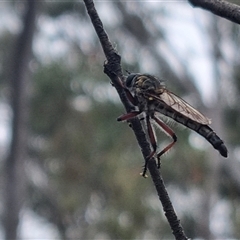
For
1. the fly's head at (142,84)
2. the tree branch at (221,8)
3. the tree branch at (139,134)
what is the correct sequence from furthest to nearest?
1. the fly's head at (142,84)
2. the tree branch at (221,8)
3. the tree branch at (139,134)

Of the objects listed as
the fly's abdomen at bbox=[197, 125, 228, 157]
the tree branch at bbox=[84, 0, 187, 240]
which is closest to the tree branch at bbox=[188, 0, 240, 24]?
the tree branch at bbox=[84, 0, 187, 240]

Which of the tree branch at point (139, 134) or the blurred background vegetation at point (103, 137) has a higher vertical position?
the blurred background vegetation at point (103, 137)

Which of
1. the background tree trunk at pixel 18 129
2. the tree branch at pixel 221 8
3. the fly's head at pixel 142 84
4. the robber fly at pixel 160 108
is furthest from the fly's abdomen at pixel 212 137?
the background tree trunk at pixel 18 129

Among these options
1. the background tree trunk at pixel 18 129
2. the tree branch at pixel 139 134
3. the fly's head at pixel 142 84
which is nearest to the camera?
the tree branch at pixel 139 134

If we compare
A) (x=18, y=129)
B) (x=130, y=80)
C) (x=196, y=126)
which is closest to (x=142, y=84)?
(x=130, y=80)

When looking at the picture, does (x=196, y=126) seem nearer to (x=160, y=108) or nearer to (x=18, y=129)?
(x=160, y=108)

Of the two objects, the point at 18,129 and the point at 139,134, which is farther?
the point at 18,129

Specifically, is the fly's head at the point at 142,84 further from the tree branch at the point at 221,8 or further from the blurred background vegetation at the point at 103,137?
the blurred background vegetation at the point at 103,137
